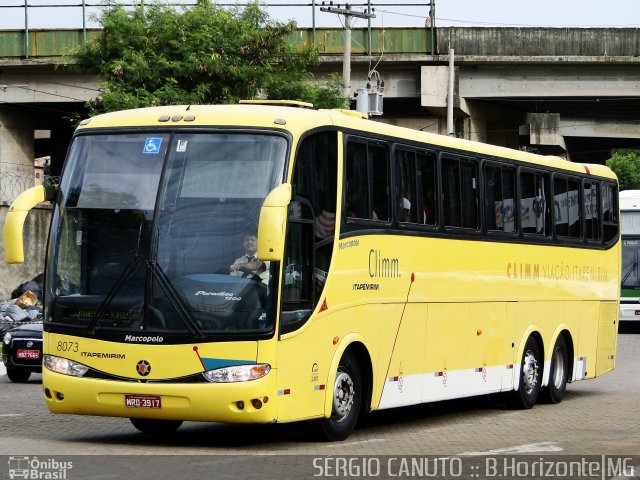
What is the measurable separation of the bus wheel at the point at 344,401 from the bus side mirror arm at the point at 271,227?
2275mm

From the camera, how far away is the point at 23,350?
2331cm

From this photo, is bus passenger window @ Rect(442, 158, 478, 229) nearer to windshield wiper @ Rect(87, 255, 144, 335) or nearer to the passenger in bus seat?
the passenger in bus seat

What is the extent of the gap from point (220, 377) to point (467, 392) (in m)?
5.36

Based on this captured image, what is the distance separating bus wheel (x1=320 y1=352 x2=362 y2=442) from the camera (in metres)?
14.6

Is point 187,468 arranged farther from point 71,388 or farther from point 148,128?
point 148,128

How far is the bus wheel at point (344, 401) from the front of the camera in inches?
575

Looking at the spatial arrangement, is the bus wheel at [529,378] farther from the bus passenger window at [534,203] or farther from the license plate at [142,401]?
the license plate at [142,401]

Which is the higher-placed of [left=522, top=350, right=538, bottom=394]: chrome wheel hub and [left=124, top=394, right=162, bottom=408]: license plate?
[left=124, top=394, right=162, bottom=408]: license plate

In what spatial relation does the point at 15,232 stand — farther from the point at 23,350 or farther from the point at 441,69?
the point at 441,69

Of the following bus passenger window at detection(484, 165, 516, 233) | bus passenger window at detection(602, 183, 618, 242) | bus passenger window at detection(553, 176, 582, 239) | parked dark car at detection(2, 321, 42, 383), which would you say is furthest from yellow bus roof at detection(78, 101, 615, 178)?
parked dark car at detection(2, 321, 42, 383)

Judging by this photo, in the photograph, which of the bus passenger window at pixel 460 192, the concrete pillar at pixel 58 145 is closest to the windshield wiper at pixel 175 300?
the bus passenger window at pixel 460 192

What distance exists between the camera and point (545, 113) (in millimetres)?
55906

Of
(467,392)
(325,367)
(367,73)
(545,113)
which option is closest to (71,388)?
(325,367)

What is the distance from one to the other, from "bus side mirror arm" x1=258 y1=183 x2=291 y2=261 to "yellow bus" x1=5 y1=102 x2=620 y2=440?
0.05ft
